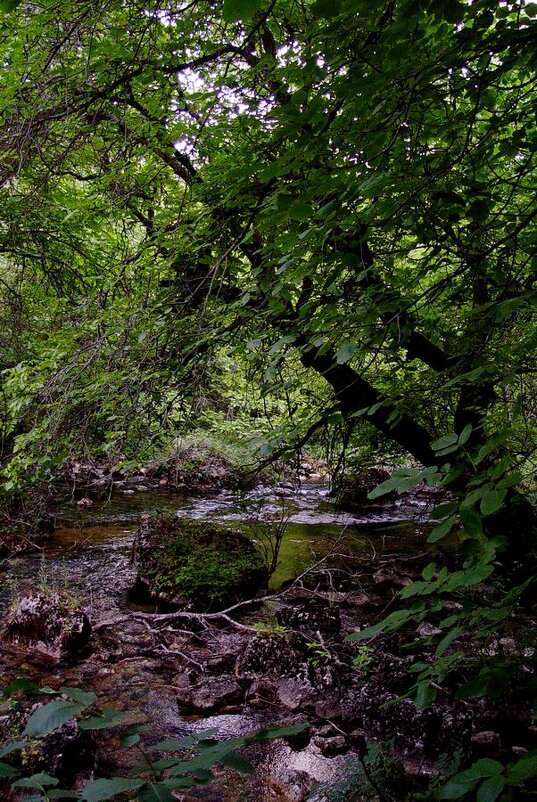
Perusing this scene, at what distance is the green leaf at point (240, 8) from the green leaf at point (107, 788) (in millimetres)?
1547

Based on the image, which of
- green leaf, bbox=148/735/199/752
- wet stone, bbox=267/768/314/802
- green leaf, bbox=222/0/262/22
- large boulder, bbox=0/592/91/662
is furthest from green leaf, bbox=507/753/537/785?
large boulder, bbox=0/592/91/662

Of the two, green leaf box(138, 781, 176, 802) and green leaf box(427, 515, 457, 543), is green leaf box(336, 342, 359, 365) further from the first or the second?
green leaf box(138, 781, 176, 802)

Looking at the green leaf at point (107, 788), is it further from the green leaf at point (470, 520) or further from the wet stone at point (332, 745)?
the wet stone at point (332, 745)

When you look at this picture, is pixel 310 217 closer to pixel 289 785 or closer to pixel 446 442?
pixel 446 442

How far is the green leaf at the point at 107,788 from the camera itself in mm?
954

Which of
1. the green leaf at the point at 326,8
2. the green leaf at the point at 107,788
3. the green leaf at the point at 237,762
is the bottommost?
the green leaf at the point at 237,762

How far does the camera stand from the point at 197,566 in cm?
569

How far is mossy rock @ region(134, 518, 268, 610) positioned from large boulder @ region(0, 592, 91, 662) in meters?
1.01

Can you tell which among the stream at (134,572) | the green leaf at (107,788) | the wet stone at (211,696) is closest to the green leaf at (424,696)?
the green leaf at (107,788)

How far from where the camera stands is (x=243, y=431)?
877 cm

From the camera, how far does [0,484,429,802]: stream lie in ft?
11.2

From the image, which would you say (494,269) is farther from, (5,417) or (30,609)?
(5,417)

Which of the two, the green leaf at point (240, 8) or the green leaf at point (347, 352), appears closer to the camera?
the green leaf at point (240, 8)

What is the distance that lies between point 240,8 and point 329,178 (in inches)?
30.2
